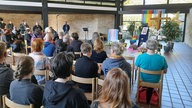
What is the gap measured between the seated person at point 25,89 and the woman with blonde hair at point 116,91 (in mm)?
903

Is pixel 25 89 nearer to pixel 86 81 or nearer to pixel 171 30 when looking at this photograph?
pixel 86 81

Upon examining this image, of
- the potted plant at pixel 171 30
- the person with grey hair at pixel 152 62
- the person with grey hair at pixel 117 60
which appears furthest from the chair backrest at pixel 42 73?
the potted plant at pixel 171 30

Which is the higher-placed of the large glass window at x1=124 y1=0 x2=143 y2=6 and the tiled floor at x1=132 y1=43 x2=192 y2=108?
the large glass window at x1=124 y1=0 x2=143 y2=6

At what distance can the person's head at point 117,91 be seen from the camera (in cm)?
134

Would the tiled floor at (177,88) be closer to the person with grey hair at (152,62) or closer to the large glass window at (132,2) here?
the person with grey hair at (152,62)

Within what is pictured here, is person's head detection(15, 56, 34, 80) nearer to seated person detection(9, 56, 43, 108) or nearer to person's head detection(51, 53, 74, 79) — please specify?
seated person detection(9, 56, 43, 108)

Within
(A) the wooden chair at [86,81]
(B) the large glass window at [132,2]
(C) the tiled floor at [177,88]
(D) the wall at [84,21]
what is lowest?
(C) the tiled floor at [177,88]

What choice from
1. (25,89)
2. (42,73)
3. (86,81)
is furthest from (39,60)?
(25,89)

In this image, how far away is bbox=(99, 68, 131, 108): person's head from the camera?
1.34m

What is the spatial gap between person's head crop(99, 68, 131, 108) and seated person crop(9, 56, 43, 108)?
0.92 meters

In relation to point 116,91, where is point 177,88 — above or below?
below

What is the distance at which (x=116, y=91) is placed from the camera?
134 centimetres

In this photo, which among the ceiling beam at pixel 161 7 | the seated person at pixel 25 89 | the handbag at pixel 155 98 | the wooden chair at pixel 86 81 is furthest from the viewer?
the ceiling beam at pixel 161 7

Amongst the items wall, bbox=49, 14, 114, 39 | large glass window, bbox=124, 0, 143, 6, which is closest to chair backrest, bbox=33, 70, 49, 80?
wall, bbox=49, 14, 114, 39
